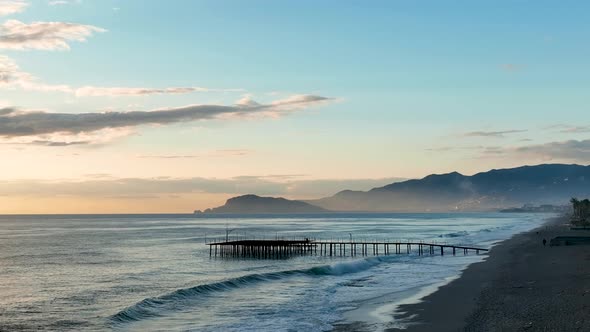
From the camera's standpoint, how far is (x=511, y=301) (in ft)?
107

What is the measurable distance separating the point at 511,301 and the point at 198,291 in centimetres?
2207

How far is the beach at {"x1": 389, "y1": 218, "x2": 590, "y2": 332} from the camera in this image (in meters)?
26.5

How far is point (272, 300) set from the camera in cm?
3891

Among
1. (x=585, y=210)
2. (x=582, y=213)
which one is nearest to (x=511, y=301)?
(x=585, y=210)

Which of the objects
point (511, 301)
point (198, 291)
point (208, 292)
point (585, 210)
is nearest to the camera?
point (511, 301)

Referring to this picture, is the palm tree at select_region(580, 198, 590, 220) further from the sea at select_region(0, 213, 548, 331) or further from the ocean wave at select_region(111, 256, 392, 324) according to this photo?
the ocean wave at select_region(111, 256, 392, 324)

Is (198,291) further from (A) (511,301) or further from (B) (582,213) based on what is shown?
(B) (582,213)

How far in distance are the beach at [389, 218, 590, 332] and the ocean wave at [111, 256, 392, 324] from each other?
13440mm

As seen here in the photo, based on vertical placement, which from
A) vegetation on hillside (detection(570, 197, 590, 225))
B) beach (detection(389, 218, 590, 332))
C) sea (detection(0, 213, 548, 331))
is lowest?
sea (detection(0, 213, 548, 331))

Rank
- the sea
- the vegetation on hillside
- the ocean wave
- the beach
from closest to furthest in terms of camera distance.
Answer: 1. the beach
2. the sea
3. the ocean wave
4. the vegetation on hillside

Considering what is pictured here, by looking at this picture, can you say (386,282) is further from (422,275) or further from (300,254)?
(300,254)

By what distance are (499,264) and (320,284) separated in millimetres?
19821

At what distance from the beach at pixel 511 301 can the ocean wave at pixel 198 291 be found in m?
13.4

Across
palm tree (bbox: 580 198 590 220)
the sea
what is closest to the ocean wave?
the sea
